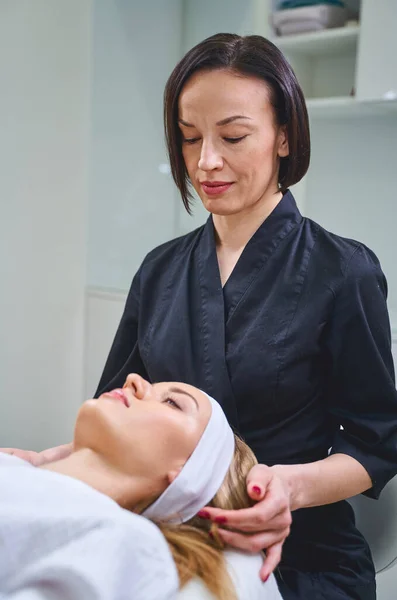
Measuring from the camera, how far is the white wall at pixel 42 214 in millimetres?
2145

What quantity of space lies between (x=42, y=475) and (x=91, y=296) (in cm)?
168

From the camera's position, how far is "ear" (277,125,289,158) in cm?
110

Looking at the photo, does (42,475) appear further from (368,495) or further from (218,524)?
(368,495)

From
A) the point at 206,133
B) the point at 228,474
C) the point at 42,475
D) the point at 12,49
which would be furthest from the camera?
the point at 12,49

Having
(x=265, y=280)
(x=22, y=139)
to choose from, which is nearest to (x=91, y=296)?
(x=22, y=139)

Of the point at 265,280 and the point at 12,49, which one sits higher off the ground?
the point at 12,49

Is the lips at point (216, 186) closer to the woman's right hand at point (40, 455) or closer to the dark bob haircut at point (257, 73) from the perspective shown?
the dark bob haircut at point (257, 73)

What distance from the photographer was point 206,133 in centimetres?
106

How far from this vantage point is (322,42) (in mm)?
2168

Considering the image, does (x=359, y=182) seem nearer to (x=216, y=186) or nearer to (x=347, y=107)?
(x=347, y=107)

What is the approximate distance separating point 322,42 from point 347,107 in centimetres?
24

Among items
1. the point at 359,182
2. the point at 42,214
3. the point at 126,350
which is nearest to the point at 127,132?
the point at 42,214

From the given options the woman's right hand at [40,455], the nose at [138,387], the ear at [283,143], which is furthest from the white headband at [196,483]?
the ear at [283,143]

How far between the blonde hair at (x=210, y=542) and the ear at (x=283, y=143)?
0.52 m
